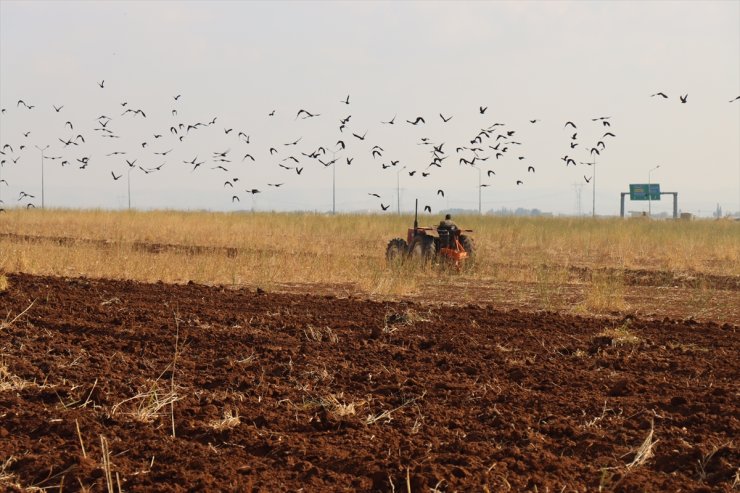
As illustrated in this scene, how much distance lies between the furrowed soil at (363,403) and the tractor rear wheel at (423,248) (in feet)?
23.0

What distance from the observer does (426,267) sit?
18.0 metres

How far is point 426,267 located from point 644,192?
185 feet

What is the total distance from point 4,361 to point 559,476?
493cm

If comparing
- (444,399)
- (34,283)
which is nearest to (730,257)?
(34,283)

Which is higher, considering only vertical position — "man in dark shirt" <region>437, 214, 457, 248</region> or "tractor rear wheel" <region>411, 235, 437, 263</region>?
"man in dark shirt" <region>437, 214, 457, 248</region>

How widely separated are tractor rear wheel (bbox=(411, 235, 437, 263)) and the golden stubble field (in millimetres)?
481

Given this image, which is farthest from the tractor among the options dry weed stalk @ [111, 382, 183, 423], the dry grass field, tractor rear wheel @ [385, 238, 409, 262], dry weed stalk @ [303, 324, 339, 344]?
dry weed stalk @ [111, 382, 183, 423]

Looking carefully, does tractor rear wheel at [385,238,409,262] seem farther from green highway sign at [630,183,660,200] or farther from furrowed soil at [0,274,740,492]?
green highway sign at [630,183,660,200]

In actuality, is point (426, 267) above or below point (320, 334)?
above

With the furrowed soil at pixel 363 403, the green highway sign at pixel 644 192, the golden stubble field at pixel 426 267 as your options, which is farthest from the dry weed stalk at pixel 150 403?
the green highway sign at pixel 644 192

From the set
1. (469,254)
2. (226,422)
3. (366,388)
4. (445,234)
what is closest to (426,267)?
(445,234)

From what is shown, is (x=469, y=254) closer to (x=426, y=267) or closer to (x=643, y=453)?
(x=426, y=267)

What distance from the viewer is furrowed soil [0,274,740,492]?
16.2 feet

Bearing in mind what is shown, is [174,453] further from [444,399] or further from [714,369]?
[714,369]
